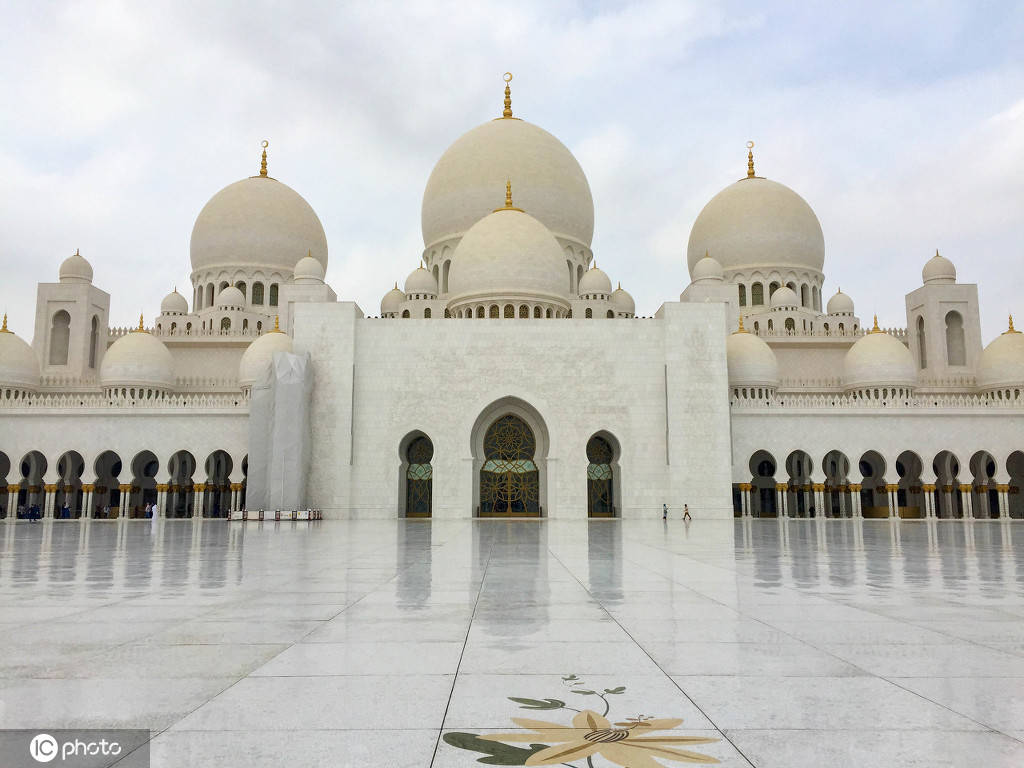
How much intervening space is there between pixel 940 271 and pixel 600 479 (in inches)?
653

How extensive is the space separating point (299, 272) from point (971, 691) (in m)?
29.2

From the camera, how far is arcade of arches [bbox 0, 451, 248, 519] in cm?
2462

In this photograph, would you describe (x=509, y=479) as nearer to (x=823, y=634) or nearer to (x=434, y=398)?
(x=434, y=398)

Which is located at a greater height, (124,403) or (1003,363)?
(1003,363)

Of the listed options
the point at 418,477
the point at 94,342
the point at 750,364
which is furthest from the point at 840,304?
the point at 94,342

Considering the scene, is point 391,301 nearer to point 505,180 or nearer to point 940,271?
point 505,180

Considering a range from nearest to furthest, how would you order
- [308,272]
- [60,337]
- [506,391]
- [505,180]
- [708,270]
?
[506,391] → [308,272] → [708,270] → [505,180] → [60,337]

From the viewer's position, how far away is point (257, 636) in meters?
3.69

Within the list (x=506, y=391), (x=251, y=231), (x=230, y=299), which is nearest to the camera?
(x=506, y=391)

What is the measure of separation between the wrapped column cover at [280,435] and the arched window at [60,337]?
11.6 meters

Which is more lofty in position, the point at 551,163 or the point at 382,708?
the point at 551,163

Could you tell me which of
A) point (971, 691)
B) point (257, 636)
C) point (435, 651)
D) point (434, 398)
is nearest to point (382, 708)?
point (435, 651)

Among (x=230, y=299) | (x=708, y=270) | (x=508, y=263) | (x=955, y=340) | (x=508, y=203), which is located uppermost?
(x=508, y=203)

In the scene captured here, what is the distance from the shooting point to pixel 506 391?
23.7 metres
